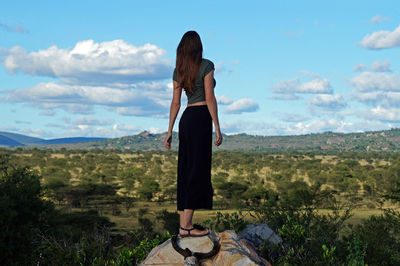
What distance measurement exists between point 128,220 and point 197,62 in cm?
3679

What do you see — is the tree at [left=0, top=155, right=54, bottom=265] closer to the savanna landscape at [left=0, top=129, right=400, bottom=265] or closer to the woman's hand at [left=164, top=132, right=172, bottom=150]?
the savanna landscape at [left=0, top=129, right=400, bottom=265]

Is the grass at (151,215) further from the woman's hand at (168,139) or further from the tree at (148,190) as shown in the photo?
the woman's hand at (168,139)

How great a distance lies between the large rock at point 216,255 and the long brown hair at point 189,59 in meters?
2.25

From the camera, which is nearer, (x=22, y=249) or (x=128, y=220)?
(x=22, y=249)

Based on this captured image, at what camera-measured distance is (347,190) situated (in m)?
63.3

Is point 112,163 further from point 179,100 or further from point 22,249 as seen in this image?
point 179,100

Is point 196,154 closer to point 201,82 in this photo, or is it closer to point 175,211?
point 201,82

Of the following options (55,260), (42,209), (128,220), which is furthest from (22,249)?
(128,220)

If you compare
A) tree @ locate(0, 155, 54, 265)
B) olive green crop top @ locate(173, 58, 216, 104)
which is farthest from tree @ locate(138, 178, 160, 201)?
olive green crop top @ locate(173, 58, 216, 104)

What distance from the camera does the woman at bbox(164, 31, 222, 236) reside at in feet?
23.6

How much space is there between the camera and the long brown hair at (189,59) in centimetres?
721

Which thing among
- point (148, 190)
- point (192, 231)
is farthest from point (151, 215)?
point (192, 231)

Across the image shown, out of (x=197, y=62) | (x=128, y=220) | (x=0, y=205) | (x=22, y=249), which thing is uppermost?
(x=197, y=62)

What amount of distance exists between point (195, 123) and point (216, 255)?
1.96 m
